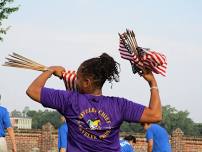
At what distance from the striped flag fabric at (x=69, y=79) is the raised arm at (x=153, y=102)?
2.14 feet

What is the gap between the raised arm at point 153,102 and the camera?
5.05 metres

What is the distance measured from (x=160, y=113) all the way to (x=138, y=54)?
0.49 meters

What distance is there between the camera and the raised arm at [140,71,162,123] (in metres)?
5.05

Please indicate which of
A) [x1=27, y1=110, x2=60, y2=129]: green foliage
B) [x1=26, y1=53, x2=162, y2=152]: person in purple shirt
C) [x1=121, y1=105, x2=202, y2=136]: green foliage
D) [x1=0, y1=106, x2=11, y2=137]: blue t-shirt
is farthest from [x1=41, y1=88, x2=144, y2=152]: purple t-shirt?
[x1=27, y1=110, x2=60, y2=129]: green foliage

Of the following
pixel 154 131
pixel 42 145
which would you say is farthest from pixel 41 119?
pixel 154 131

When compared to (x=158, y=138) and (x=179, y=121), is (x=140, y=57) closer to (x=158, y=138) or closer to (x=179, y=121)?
(x=158, y=138)

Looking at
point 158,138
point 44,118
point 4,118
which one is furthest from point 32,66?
point 44,118

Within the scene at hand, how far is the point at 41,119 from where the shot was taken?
159 metres

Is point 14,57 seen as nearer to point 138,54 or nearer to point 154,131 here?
point 138,54

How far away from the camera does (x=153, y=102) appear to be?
16.6ft

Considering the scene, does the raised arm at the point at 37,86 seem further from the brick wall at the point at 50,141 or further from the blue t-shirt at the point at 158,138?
the brick wall at the point at 50,141

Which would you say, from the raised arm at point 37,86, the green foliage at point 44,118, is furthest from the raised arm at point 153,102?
the green foliage at point 44,118

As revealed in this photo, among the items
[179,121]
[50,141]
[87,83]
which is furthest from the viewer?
[179,121]

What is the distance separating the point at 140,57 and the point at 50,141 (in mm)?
31559
